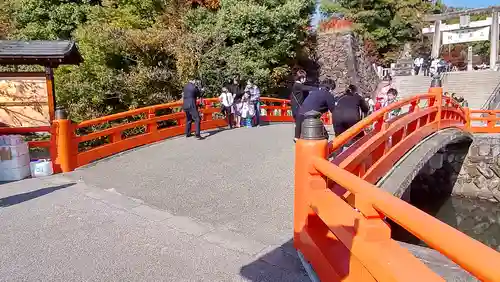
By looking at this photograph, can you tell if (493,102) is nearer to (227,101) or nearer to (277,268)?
(227,101)

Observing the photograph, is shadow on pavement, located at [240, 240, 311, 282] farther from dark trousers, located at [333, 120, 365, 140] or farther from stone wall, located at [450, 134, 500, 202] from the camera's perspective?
stone wall, located at [450, 134, 500, 202]

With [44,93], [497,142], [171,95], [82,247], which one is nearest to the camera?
[82,247]

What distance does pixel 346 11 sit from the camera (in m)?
29.2

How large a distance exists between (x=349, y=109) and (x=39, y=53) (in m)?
6.40

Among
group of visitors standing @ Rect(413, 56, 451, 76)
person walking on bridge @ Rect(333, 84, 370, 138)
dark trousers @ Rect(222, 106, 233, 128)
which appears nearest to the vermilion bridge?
person walking on bridge @ Rect(333, 84, 370, 138)

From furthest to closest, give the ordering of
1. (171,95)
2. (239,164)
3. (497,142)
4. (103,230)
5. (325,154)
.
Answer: (171,95) < (497,142) < (239,164) < (103,230) < (325,154)

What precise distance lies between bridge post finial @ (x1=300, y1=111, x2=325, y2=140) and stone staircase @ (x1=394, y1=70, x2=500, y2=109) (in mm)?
23354

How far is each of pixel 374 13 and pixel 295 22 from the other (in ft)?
41.2

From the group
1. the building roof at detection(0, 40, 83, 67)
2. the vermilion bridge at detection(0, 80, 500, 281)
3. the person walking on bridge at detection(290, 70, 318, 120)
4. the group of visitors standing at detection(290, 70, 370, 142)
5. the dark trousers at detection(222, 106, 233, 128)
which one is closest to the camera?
the vermilion bridge at detection(0, 80, 500, 281)

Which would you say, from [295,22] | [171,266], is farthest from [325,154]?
[295,22]

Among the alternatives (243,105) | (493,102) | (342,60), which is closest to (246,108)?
(243,105)

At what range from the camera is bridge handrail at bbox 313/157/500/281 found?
1.36m

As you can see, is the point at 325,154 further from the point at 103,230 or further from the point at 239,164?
the point at 239,164

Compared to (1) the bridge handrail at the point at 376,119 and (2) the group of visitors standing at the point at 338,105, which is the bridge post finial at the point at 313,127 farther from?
(2) the group of visitors standing at the point at 338,105
